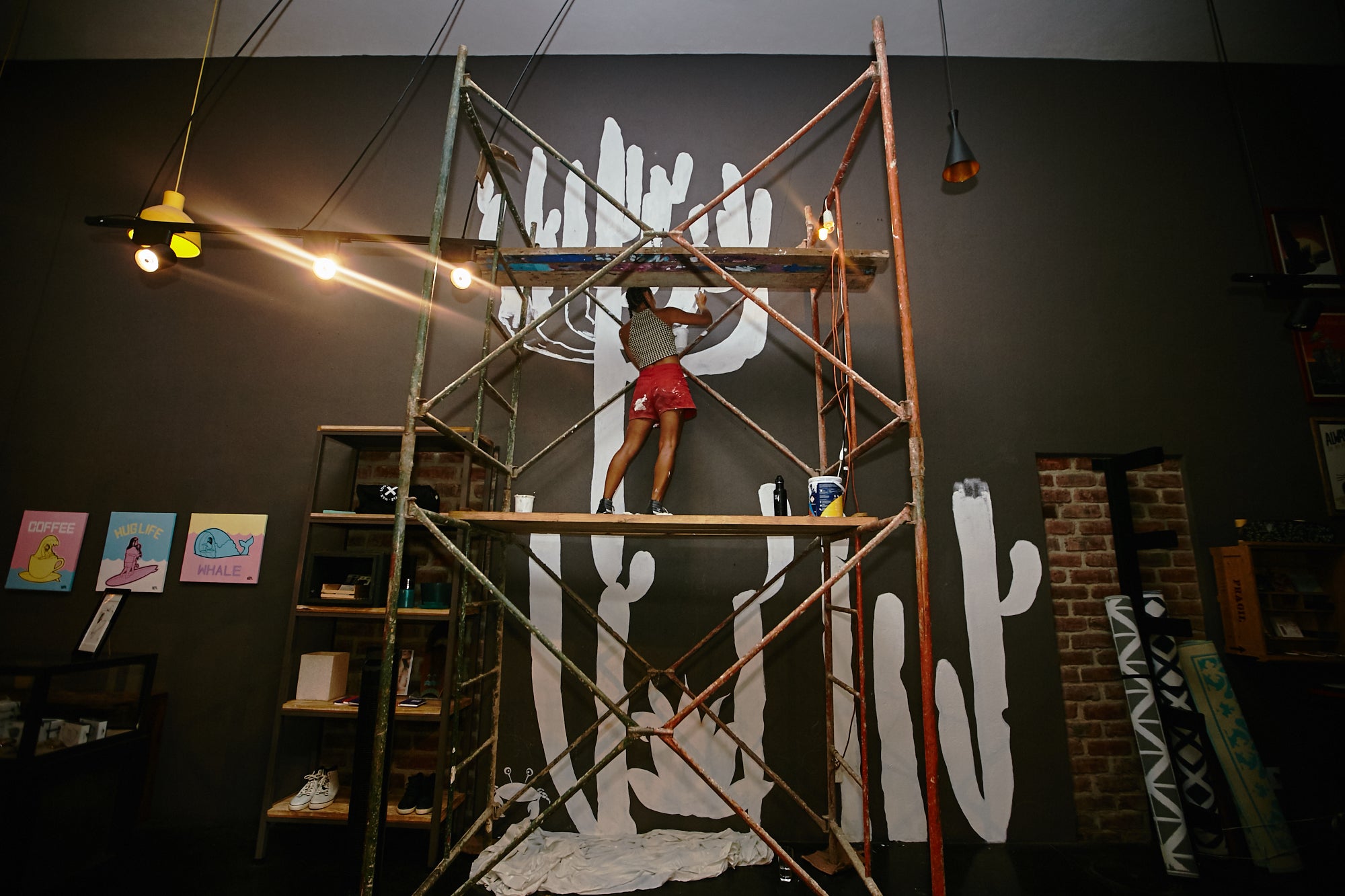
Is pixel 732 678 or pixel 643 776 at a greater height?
pixel 732 678

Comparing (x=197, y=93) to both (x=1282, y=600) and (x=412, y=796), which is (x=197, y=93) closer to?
(x=412, y=796)

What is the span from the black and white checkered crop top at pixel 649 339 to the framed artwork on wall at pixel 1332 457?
152 inches

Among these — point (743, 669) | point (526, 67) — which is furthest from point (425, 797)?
point (526, 67)

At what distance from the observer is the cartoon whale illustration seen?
3.45m

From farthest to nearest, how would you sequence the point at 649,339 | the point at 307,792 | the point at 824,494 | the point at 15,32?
the point at 15,32 < the point at 649,339 < the point at 307,792 < the point at 824,494

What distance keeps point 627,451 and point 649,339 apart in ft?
1.97

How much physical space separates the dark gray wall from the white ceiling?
127 mm

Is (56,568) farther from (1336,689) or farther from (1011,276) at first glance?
(1336,689)

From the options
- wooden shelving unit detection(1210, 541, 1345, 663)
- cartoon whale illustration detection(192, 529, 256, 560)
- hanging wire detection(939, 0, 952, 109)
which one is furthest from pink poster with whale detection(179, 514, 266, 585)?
wooden shelving unit detection(1210, 541, 1345, 663)

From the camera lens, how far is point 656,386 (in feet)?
9.97

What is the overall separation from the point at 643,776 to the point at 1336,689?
3421 millimetres

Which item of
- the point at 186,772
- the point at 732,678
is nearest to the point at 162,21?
the point at 186,772

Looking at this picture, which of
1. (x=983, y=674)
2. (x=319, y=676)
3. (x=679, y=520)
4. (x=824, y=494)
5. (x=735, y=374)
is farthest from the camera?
(x=735, y=374)

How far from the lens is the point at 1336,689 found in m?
2.86
